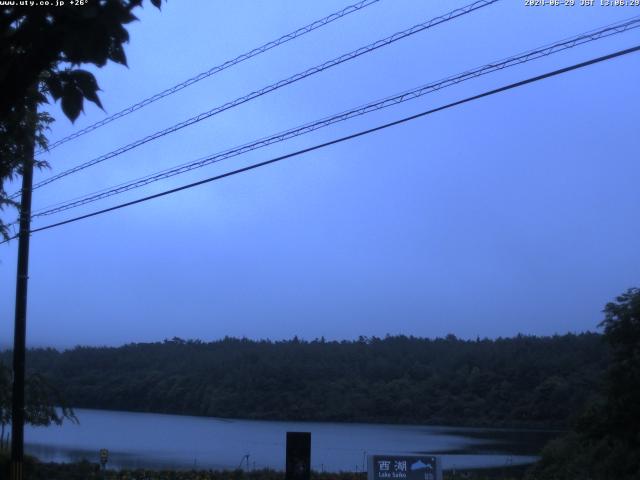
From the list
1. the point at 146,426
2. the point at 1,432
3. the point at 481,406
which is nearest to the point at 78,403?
the point at 146,426

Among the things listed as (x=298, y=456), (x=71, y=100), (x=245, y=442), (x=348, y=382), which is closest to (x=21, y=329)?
(x=298, y=456)

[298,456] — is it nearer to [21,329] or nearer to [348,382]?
[21,329]

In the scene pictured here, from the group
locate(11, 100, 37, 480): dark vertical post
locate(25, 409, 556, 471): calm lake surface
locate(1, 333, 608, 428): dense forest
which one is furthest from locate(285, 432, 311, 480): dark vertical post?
locate(1, 333, 608, 428): dense forest

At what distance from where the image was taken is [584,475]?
19.5m

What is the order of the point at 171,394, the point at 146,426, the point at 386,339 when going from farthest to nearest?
the point at 386,339 < the point at 171,394 < the point at 146,426

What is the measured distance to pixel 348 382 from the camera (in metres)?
43.5

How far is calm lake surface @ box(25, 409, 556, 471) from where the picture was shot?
25.1m

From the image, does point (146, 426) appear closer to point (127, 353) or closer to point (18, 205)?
point (127, 353)

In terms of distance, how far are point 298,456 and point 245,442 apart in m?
20.4

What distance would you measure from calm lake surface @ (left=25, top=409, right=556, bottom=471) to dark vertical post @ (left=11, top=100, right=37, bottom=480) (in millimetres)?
8177

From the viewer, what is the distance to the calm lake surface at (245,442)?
2509 centimetres

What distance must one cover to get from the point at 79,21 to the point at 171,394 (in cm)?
4220

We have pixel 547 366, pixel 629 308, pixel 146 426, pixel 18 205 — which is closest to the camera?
pixel 18 205

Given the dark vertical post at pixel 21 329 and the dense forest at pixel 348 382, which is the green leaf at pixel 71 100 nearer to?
the dark vertical post at pixel 21 329
